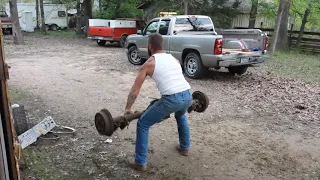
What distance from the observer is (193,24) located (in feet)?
35.1

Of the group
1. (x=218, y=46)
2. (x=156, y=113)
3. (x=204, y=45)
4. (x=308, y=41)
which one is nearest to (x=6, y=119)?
(x=156, y=113)

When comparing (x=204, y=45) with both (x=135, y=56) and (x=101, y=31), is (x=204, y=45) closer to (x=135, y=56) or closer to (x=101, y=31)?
(x=135, y=56)

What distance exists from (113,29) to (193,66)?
9733mm

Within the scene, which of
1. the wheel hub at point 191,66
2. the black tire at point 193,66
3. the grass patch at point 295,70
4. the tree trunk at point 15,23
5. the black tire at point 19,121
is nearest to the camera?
the black tire at point 19,121

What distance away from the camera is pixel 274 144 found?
199 inches

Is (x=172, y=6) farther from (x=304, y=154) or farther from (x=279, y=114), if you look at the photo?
(x=304, y=154)

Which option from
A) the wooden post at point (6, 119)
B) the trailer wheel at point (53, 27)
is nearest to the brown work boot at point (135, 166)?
the wooden post at point (6, 119)

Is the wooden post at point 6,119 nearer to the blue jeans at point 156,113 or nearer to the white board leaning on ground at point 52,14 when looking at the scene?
the blue jeans at point 156,113

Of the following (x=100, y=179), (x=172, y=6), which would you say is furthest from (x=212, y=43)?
(x=172, y=6)

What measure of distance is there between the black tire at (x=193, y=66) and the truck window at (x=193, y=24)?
1.10 metres

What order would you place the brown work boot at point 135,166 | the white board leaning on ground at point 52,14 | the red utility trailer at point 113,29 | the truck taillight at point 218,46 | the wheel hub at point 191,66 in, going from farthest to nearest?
the white board leaning on ground at point 52,14, the red utility trailer at point 113,29, the wheel hub at point 191,66, the truck taillight at point 218,46, the brown work boot at point 135,166

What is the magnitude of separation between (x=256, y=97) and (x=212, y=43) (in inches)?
80.4

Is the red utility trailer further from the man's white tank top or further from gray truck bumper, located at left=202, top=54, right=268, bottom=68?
the man's white tank top

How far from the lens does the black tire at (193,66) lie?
9.54m
